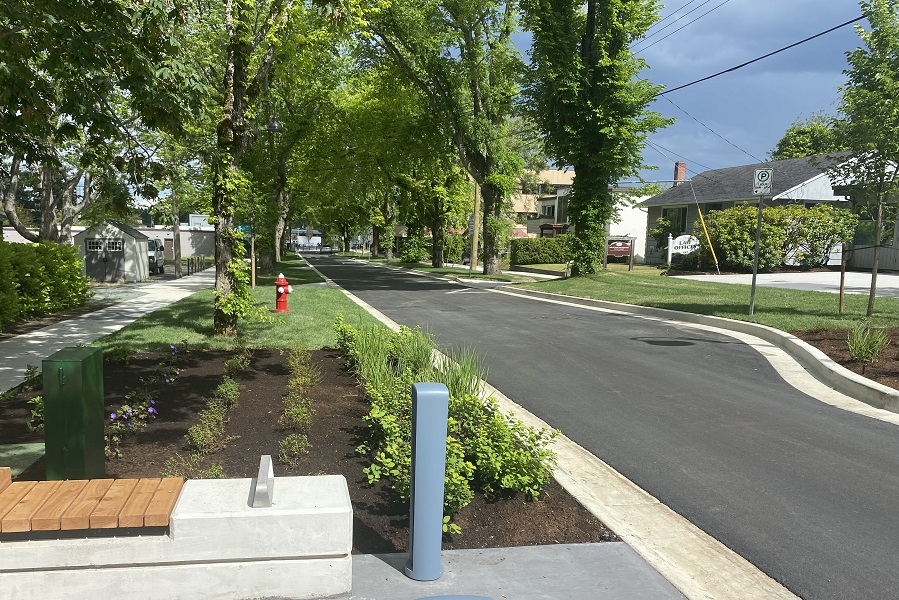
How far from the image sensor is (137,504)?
299cm

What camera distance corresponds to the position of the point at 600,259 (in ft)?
83.2

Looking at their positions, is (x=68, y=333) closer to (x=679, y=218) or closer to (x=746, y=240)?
(x=746, y=240)

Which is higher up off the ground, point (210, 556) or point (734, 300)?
point (734, 300)

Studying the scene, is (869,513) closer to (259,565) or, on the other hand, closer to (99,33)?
(259,565)

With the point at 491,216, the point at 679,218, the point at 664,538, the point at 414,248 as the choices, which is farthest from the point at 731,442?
the point at 414,248

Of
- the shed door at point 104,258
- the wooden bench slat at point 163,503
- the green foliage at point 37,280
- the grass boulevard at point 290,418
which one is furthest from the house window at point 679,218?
the wooden bench slat at point 163,503

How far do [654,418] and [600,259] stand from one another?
63.8 feet

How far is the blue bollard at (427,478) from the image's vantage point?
3.24 m

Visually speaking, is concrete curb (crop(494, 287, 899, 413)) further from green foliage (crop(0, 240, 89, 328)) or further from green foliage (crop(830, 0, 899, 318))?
green foliage (crop(0, 240, 89, 328))

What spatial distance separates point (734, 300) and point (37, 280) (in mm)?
15917

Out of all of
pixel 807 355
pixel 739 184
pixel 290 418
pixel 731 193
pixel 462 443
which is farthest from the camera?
pixel 739 184

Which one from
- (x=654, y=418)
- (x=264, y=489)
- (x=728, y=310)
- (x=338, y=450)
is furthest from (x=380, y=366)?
(x=728, y=310)

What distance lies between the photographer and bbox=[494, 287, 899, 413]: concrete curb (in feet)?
23.3

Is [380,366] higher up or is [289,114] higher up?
[289,114]
